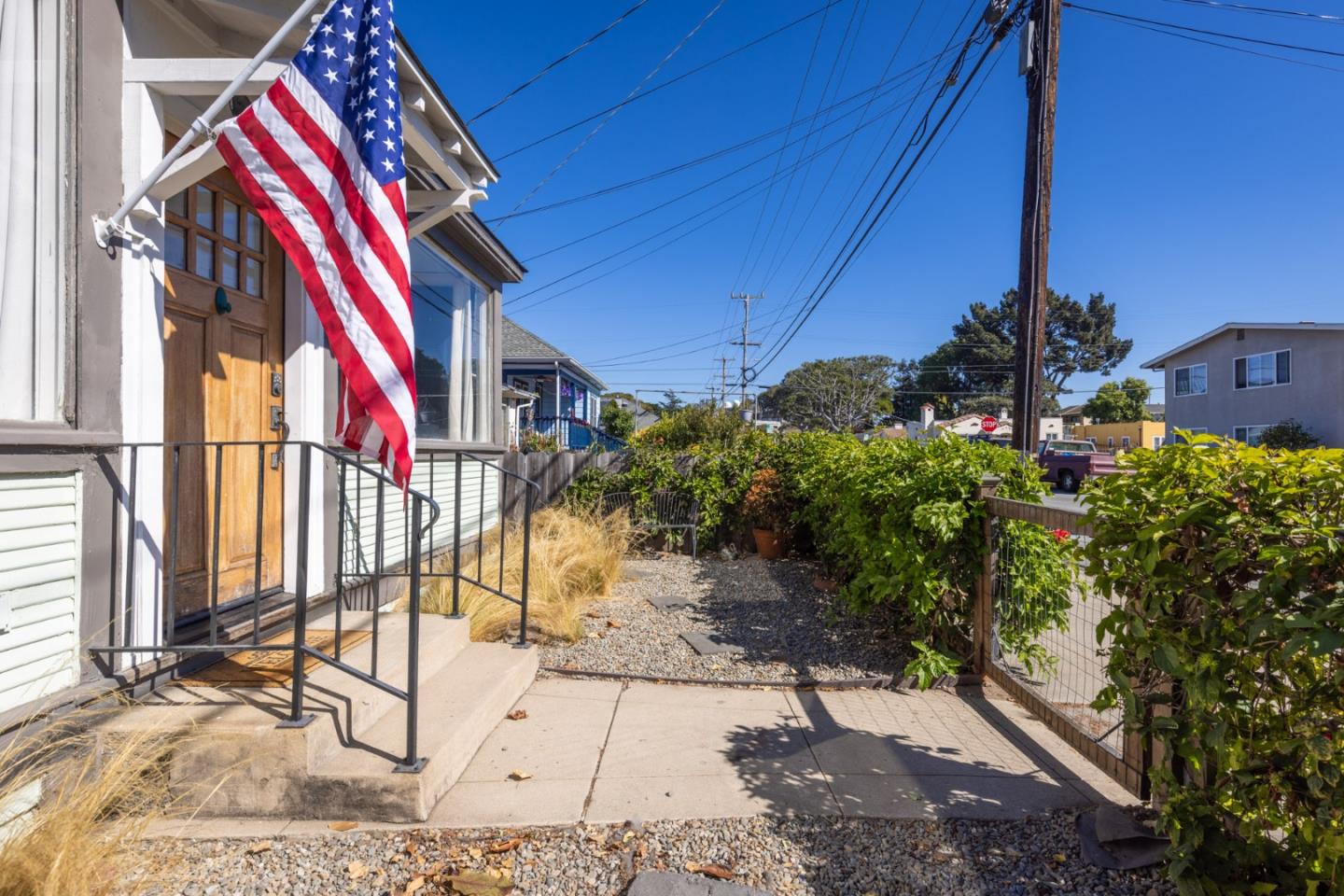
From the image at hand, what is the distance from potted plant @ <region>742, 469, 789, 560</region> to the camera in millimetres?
9086

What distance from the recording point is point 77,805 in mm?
2119

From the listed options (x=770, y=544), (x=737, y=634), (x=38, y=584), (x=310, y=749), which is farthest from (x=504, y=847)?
(x=770, y=544)

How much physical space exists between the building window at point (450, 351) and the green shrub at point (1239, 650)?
5370mm

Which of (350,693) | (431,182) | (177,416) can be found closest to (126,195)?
(177,416)

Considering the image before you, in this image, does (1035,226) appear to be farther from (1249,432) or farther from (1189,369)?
(1189,369)

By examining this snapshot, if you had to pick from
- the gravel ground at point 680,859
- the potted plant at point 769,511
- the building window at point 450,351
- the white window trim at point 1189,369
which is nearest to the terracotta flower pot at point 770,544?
the potted plant at point 769,511

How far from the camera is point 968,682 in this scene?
169 inches

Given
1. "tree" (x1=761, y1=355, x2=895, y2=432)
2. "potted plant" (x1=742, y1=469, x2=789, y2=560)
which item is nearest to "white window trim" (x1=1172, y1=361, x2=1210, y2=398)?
"tree" (x1=761, y1=355, x2=895, y2=432)

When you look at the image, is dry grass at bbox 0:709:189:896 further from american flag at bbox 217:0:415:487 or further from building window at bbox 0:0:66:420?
american flag at bbox 217:0:415:487

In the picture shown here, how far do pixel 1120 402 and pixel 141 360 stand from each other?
194ft

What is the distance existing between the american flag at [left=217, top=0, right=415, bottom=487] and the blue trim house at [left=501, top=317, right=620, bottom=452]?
43.9 ft

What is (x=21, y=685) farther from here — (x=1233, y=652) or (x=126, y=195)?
(x=1233, y=652)

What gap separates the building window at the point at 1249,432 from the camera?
79.6ft

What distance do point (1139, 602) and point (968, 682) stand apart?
87.4 inches
